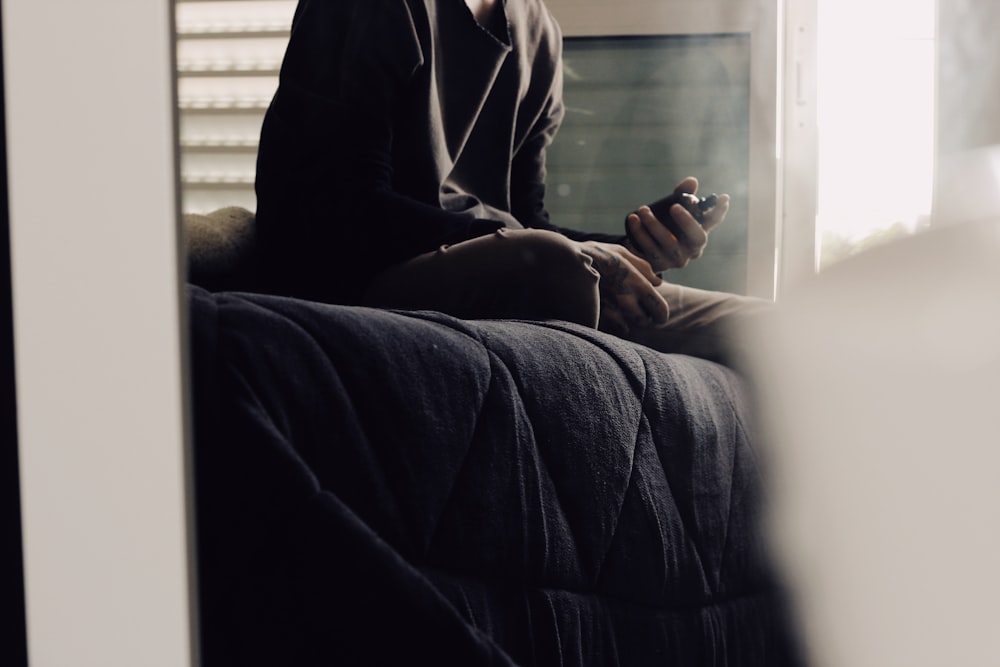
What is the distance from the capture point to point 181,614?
0.50m

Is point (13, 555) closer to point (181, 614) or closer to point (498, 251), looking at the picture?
point (181, 614)

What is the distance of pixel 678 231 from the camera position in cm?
54

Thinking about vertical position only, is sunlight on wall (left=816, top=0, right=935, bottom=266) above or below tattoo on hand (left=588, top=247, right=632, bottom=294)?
above

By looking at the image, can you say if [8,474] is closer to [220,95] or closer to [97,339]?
[97,339]

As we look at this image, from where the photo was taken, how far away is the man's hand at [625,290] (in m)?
0.56

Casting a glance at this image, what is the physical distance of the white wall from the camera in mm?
494

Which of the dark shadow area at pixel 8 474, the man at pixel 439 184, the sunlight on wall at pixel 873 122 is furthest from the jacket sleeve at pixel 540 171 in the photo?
the dark shadow area at pixel 8 474

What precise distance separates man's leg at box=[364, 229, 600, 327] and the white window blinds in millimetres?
115

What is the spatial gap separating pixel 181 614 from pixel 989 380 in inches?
21.0

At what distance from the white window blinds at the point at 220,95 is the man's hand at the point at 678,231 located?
252 millimetres

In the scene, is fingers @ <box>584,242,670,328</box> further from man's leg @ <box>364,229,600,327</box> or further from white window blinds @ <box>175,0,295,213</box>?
white window blinds @ <box>175,0,295,213</box>

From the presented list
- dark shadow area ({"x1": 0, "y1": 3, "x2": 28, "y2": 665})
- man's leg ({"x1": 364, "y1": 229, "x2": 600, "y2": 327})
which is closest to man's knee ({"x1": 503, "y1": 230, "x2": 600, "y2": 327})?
man's leg ({"x1": 364, "y1": 229, "x2": 600, "y2": 327})

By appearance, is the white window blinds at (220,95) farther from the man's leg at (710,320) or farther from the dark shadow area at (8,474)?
the man's leg at (710,320)

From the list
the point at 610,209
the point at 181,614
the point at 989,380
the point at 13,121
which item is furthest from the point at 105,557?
the point at 989,380
